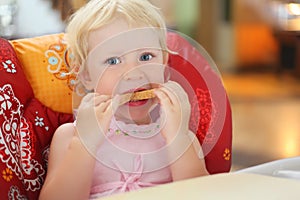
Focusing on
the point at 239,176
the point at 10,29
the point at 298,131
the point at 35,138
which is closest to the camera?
the point at 239,176

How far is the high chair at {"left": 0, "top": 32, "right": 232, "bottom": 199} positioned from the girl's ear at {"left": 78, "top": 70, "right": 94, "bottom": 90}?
14 centimetres

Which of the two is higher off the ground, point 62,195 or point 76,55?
point 76,55

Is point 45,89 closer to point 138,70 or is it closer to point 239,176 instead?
point 138,70

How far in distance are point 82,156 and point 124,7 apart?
261mm

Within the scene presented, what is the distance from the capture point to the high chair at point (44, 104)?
43.9 inches

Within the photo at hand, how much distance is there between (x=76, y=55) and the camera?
108 cm

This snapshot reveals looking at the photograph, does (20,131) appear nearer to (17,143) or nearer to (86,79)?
(17,143)

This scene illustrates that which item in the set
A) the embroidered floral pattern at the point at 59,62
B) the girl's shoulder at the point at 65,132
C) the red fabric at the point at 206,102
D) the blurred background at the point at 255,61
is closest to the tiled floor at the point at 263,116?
the blurred background at the point at 255,61

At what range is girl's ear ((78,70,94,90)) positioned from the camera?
107 cm

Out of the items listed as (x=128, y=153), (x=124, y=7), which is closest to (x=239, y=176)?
(x=128, y=153)

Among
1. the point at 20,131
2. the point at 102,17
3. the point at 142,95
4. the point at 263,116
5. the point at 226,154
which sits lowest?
the point at 263,116

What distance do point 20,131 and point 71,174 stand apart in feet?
0.61

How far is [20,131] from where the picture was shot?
1.15 m

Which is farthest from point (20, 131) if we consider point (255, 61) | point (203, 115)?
point (255, 61)
